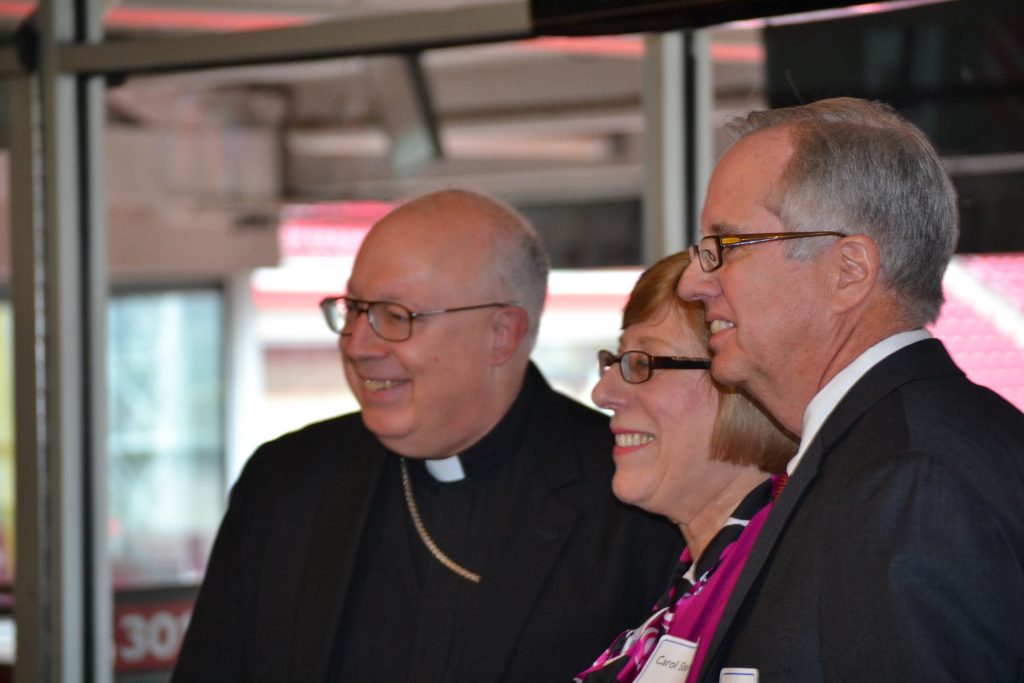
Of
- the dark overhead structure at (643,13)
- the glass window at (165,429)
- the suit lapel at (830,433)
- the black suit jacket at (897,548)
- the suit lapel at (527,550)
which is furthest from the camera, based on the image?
the glass window at (165,429)

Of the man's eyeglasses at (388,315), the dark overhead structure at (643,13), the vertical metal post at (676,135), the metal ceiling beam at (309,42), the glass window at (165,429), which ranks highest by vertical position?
the metal ceiling beam at (309,42)

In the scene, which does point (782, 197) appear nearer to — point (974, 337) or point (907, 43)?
point (907, 43)

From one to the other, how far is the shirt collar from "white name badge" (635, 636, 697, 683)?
281 millimetres

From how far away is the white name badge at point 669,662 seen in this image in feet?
4.88

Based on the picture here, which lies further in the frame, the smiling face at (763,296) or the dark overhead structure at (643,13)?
the dark overhead structure at (643,13)

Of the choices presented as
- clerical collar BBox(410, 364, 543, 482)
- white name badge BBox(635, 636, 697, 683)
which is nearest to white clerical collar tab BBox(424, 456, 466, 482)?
clerical collar BBox(410, 364, 543, 482)

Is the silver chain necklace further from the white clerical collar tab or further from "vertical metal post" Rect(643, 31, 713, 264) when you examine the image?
"vertical metal post" Rect(643, 31, 713, 264)

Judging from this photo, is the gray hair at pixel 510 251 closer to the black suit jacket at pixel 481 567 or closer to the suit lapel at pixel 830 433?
the black suit jacket at pixel 481 567

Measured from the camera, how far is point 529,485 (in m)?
2.10

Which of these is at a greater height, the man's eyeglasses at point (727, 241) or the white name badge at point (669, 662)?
the man's eyeglasses at point (727, 241)

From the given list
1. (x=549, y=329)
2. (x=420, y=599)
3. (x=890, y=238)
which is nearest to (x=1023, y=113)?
(x=890, y=238)

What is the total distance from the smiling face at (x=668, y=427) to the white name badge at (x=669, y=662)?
25 cm

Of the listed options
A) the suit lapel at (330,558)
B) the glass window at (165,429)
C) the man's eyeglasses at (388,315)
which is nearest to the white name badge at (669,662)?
the suit lapel at (330,558)

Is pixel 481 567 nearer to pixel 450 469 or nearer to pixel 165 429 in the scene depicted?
pixel 450 469
